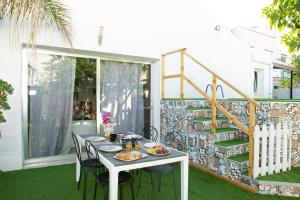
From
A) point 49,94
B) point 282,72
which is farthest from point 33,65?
point 282,72

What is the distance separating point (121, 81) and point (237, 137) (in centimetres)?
269

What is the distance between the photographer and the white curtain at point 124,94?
451 centimetres

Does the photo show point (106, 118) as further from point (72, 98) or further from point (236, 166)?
point (236, 166)

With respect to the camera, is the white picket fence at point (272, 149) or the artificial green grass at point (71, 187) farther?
the white picket fence at point (272, 149)

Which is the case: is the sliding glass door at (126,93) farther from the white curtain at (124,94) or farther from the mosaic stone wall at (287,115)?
the mosaic stone wall at (287,115)

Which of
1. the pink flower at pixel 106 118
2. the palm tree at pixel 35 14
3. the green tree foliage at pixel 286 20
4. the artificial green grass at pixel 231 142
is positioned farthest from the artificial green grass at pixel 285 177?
the palm tree at pixel 35 14

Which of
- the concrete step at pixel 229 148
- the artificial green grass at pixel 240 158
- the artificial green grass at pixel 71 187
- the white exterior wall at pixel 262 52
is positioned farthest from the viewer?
the white exterior wall at pixel 262 52

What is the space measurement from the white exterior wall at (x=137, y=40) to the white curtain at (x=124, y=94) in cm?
37

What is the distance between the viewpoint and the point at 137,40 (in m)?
4.70

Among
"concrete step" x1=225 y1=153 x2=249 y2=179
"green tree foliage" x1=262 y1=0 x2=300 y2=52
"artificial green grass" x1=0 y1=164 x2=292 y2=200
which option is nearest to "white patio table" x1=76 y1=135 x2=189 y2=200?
"artificial green grass" x1=0 y1=164 x2=292 y2=200

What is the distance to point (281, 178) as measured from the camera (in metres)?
2.93

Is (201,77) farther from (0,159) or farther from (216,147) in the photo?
(0,159)

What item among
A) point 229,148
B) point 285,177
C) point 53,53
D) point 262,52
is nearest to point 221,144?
point 229,148

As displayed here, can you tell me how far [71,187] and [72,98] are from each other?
179 cm
